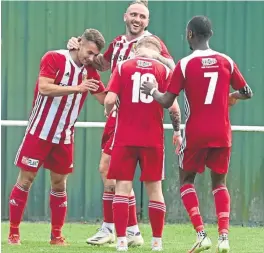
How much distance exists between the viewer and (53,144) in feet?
31.0

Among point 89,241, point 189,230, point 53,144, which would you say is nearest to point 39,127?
point 53,144

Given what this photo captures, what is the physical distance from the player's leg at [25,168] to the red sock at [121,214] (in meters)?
0.97

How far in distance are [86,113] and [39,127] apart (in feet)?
10.5

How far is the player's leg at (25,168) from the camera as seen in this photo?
9398 millimetres

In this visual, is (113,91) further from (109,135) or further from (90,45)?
(109,135)

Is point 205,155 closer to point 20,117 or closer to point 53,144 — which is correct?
point 53,144

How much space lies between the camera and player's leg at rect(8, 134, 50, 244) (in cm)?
940

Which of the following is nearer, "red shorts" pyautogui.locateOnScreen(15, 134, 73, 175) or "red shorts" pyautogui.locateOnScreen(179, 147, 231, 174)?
"red shorts" pyautogui.locateOnScreen(179, 147, 231, 174)

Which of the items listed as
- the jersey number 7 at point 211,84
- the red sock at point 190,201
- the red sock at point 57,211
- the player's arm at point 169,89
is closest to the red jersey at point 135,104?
the player's arm at point 169,89

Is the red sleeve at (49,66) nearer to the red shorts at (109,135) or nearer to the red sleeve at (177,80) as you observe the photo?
the red shorts at (109,135)

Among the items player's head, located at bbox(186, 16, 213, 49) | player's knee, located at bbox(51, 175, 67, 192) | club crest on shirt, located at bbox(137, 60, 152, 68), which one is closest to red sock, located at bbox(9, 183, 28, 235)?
player's knee, located at bbox(51, 175, 67, 192)

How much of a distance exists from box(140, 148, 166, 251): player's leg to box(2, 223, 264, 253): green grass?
15cm

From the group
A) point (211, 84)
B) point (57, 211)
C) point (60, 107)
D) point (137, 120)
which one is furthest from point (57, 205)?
point (211, 84)

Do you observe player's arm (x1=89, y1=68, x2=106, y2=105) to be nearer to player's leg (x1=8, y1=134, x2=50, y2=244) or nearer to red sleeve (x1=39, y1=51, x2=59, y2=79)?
A: red sleeve (x1=39, y1=51, x2=59, y2=79)
